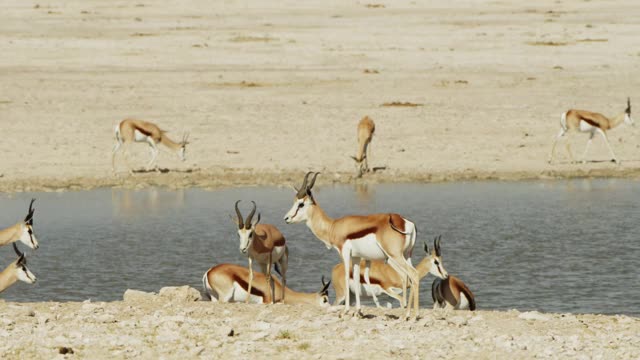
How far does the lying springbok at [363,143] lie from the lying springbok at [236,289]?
997 centimetres

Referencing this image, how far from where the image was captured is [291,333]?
34.5ft

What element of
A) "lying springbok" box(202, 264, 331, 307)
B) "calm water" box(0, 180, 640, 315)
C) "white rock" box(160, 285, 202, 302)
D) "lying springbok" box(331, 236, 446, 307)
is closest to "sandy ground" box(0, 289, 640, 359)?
"white rock" box(160, 285, 202, 302)

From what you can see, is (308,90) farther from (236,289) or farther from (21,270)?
(236,289)

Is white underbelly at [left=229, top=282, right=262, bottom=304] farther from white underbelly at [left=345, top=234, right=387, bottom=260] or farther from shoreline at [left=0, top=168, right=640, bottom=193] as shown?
shoreline at [left=0, top=168, right=640, bottom=193]

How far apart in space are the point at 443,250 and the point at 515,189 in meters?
5.95

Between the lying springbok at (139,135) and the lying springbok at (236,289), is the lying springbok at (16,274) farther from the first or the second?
the lying springbok at (139,135)

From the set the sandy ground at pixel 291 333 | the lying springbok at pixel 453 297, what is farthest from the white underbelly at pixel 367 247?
→ the lying springbok at pixel 453 297

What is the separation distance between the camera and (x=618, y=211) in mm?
20250

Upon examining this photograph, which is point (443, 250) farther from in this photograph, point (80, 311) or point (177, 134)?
point (177, 134)

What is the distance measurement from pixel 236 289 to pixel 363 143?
10872 mm

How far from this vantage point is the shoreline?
2306 cm

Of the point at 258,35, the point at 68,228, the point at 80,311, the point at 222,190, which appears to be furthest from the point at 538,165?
the point at 258,35

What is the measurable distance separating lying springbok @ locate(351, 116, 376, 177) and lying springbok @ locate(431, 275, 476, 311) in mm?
10172

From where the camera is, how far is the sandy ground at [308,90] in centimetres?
2462
